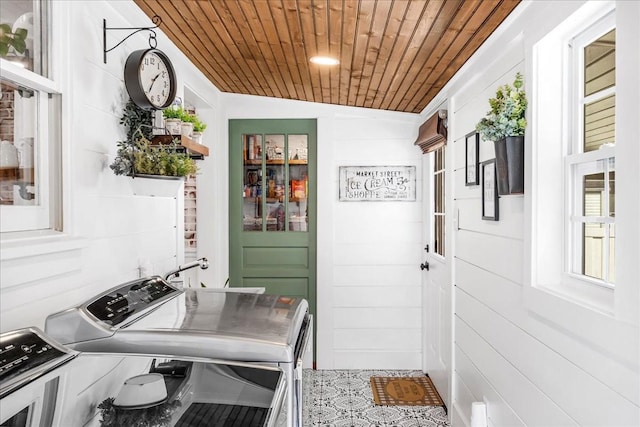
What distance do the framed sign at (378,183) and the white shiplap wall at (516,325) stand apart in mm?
1143

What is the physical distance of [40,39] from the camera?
1.62 metres

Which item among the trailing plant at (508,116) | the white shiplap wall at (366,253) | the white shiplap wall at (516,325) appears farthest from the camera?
the white shiplap wall at (366,253)

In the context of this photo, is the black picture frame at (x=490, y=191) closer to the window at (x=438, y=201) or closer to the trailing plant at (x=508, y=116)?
the trailing plant at (x=508, y=116)

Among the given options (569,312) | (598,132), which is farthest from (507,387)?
(598,132)

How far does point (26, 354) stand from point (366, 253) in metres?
3.32

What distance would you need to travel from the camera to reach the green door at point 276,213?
4262mm

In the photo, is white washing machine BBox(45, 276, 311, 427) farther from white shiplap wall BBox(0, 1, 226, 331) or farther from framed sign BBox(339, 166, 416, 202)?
framed sign BBox(339, 166, 416, 202)

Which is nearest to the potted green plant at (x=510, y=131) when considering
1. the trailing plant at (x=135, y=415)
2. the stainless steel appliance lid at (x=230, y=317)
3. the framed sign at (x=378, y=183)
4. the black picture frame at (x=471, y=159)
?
the black picture frame at (x=471, y=159)

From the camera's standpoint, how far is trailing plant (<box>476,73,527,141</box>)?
1.88 metres

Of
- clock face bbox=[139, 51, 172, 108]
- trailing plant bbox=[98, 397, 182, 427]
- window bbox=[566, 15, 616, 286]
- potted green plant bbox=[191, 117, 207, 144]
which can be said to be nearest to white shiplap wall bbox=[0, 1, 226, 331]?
clock face bbox=[139, 51, 172, 108]

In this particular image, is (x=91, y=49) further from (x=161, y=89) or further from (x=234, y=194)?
(x=234, y=194)

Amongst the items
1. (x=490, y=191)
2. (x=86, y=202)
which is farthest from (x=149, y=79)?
(x=490, y=191)

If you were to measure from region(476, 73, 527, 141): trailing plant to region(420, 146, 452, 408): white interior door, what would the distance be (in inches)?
51.1

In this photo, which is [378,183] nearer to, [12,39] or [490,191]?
[490,191]
